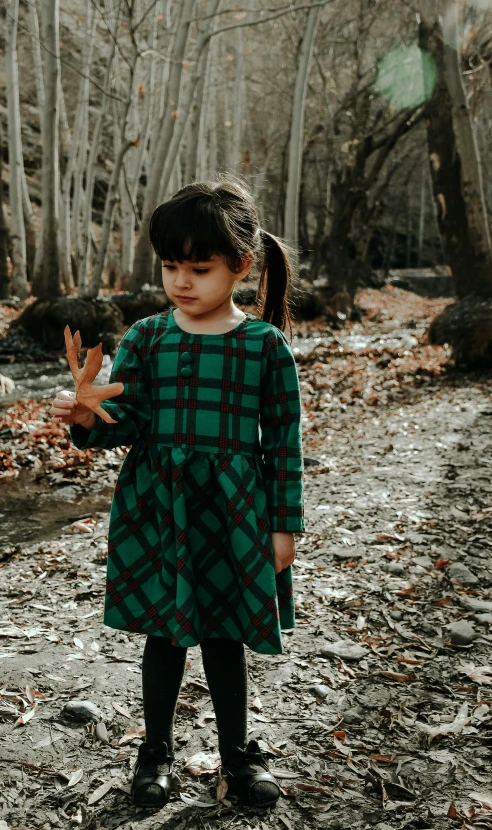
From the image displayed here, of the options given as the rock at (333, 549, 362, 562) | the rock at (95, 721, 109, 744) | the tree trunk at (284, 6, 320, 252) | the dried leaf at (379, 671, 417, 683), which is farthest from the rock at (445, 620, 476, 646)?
the tree trunk at (284, 6, 320, 252)

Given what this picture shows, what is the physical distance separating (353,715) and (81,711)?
0.96 meters

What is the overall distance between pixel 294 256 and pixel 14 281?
46.7ft

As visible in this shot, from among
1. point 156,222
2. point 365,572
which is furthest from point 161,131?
point 156,222

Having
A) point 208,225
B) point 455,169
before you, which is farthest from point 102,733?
point 455,169

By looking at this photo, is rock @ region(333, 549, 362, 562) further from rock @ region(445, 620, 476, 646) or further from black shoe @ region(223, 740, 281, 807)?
black shoe @ region(223, 740, 281, 807)

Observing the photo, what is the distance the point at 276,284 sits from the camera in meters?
2.22

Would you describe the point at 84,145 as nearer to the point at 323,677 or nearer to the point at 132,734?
the point at 323,677

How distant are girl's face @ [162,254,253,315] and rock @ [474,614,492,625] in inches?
80.3

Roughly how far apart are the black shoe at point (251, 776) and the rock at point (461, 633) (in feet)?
3.98

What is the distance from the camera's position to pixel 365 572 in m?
3.72

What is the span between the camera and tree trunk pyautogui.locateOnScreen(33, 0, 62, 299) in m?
11.4

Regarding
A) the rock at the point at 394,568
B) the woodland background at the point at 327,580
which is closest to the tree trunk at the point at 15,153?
the woodland background at the point at 327,580

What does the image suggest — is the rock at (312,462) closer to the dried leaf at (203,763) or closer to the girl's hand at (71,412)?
the dried leaf at (203,763)

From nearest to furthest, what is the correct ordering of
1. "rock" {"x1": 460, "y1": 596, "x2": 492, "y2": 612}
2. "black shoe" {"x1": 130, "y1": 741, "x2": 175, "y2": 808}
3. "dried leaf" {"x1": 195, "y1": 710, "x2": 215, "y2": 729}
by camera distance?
"black shoe" {"x1": 130, "y1": 741, "x2": 175, "y2": 808} → "dried leaf" {"x1": 195, "y1": 710, "x2": 215, "y2": 729} → "rock" {"x1": 460, "y1": 596, "x2": 492, "y2": 612}
